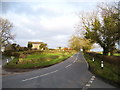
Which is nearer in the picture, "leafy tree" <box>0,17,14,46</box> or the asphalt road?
the asphalt road

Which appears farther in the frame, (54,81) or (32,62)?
(32,62)

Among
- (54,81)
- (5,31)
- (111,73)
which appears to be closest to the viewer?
(54,81)

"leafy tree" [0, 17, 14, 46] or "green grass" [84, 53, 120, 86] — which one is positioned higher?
"leafy tree" [0, 17, 14, 46]

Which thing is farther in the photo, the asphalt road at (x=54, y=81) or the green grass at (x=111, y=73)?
the green grass at (x=111, y=73)

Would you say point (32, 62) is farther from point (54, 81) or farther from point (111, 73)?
point (111, 73)

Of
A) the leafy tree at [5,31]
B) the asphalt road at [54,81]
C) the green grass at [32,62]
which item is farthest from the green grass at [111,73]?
the leafy tree at [5,31]

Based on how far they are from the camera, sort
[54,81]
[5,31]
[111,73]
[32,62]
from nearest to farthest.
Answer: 1. [54,81]
2. [111,73]
3. [32,62]
4. [5,31]

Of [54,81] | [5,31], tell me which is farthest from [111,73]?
[5,31]

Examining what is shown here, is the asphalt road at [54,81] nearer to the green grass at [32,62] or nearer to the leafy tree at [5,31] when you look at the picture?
the green grass at [32,62]

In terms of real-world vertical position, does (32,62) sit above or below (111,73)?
below

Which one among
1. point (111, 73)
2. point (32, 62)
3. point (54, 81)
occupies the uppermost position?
point (111, 73)

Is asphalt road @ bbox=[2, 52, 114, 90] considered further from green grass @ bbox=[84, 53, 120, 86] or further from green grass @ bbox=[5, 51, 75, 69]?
green grass @ bbox=[5, 51, 75, 69]

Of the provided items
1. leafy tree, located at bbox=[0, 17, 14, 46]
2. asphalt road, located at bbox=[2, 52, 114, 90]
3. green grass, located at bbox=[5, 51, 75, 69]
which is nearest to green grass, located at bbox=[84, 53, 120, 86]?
asphalt road, located at bbox=[2, 52, 114, 90]

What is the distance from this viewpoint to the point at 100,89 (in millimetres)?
5559
